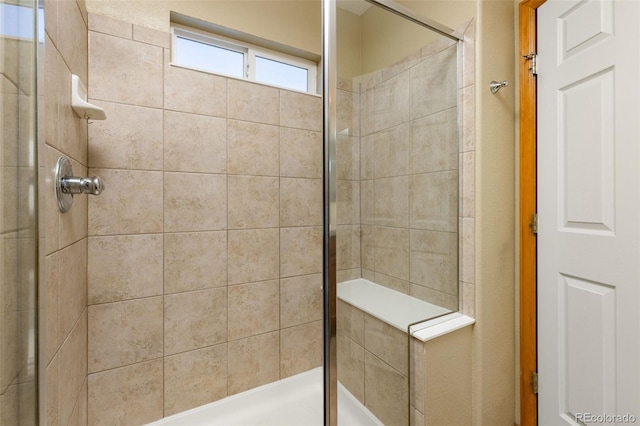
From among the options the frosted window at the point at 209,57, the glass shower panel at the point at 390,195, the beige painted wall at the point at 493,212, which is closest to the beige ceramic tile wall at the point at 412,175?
the glass shower panel at the point at 390,195

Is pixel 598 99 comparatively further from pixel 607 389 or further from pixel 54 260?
pixel 54 260

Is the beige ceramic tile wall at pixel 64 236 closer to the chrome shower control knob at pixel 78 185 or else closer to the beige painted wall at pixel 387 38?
the chrome shower control knob at pixel 78 185

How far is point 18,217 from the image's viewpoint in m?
0.53

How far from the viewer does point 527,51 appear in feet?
4.28

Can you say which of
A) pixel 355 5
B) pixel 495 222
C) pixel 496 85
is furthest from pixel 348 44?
pixel 495 222

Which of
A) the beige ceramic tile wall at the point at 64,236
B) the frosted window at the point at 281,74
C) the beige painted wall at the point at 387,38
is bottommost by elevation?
the beige ceramic tile wall at the point at 64,236

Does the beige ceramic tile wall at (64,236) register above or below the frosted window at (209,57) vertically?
below

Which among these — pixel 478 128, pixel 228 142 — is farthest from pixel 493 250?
pixel 228 142

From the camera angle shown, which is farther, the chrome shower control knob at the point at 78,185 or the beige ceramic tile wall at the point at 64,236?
the chrome shower control knob at the point at 78,185

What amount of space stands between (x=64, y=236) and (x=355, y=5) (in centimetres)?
126

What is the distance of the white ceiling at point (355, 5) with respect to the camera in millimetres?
932

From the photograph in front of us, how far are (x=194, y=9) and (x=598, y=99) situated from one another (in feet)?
6.01

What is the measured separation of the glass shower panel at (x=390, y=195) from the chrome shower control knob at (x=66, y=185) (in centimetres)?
79

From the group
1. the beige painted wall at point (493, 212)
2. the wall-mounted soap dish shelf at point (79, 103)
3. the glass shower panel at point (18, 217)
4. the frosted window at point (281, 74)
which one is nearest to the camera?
the glass shower panel at point (18, 217)
